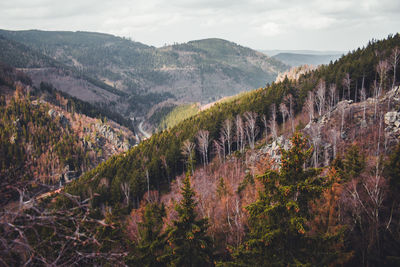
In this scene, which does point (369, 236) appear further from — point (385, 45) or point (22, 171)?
point (385, 45)

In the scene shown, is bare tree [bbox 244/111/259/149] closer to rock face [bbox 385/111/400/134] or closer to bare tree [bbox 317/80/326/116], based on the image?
bare tree [bbox 317/80/326/116]

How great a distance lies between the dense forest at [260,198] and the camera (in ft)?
21.1

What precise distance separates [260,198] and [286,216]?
1.55 metres

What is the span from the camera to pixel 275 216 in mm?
12383

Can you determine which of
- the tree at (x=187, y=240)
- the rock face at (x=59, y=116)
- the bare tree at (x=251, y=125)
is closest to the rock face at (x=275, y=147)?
the bare tree at (x=251, y=125)

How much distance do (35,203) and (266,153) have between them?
190 feet

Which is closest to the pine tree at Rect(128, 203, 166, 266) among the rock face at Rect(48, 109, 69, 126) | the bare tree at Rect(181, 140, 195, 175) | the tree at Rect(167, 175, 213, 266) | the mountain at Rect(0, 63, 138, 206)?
the tree at Rect(167, 175, 213, 266)

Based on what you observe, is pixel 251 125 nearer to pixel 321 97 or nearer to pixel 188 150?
pixel 321 97

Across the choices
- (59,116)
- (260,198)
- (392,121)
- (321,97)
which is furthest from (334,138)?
(59,116)

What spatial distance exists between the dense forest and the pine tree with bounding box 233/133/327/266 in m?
0.05

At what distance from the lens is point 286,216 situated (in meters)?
12.3

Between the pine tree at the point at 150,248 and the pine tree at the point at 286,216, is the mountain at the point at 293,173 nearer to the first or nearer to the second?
the pine tree at the point at 286,216

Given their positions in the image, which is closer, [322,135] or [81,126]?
[322,135]

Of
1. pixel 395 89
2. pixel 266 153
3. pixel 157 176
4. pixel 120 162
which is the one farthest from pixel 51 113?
pixel 395 89
